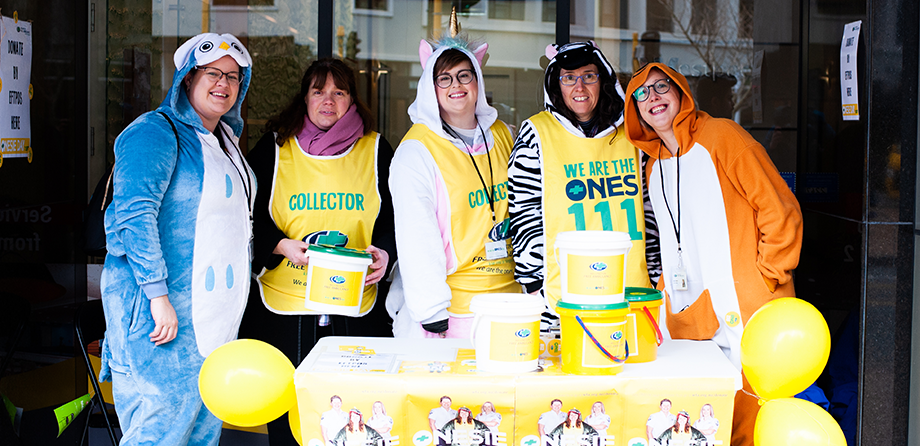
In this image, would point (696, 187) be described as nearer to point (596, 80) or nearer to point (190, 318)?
point (596, 80)

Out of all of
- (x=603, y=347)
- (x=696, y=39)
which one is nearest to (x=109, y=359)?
(x=603, y=347)

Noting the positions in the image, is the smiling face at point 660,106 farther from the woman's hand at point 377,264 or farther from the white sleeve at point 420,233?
the woman's hand at point 377,264

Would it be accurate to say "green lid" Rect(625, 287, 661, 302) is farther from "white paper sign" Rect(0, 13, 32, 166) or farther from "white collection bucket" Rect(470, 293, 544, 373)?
"white paper sign" Rect(0, 13, 32, 166)

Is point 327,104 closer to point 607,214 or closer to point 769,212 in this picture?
point 607,214

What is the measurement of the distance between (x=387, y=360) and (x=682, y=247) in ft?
3.92

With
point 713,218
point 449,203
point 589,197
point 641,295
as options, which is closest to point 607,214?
point 589,197

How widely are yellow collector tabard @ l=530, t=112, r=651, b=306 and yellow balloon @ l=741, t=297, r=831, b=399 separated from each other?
0.70m

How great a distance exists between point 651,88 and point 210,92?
1612mm

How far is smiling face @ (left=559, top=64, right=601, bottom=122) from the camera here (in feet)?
9.00

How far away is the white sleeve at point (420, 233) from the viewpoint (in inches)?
103

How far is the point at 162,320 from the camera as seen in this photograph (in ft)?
7.86

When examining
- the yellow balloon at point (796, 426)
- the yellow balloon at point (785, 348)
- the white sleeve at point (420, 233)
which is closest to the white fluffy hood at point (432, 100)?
the white sleeve at point (420, 233)

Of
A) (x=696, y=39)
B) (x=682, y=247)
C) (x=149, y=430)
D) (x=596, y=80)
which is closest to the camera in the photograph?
(x=149, y=430)

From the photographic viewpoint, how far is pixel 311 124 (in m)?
3.07
